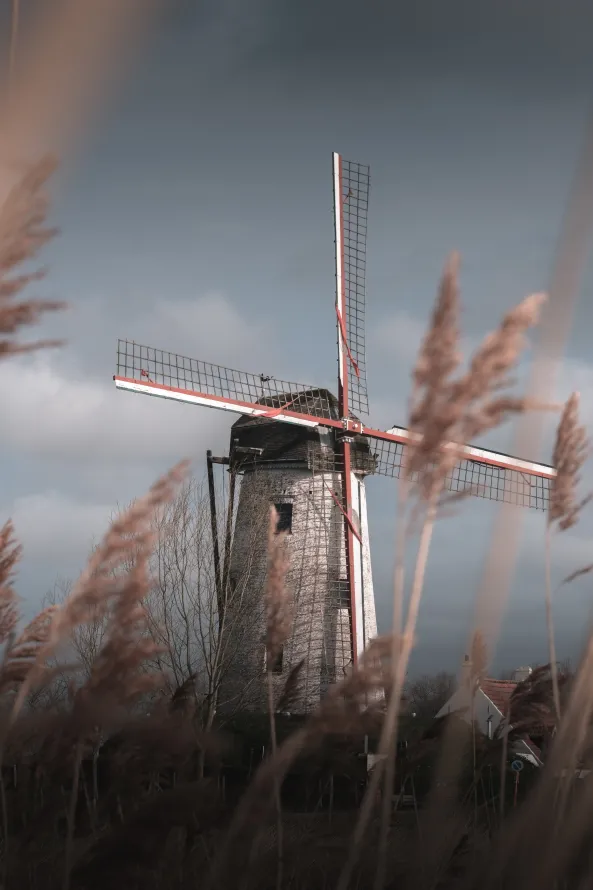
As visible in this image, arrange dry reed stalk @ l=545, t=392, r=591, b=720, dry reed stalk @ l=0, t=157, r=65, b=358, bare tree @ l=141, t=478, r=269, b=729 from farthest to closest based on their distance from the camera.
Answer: bare tree @ l=141, t=478, r=269, b=729, dry reed stalk @ l=545, t=392, r=591, b=720, dry reed stalk @ l=0, t=157, r=65, b=358

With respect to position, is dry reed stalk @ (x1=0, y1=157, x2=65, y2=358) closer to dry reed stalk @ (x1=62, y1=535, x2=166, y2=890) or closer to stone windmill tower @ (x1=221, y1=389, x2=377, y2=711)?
dry reed stalk @ (x1=62, y1=535, x2=166, y2=890)

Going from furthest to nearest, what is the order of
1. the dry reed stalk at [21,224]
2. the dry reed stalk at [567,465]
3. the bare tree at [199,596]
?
the bare tree at [199,596] → the dry reed stalk at [567,465] → the dry reed stalk at [21,224]

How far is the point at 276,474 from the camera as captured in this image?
2080 cm

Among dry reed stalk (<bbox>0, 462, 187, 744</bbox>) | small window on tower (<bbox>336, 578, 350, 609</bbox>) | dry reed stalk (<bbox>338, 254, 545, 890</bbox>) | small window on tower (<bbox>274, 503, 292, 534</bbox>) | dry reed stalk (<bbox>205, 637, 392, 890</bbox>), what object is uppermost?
small window on tower (<bbox>274, 503, 292, 534</bbox>)

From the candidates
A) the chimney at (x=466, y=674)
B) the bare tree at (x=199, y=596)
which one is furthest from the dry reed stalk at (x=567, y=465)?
the bare tree at (x=199, y=596)

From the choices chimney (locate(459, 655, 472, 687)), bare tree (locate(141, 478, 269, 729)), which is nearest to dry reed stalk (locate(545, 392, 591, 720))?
chimney (locate(459, 655, 472, 687))

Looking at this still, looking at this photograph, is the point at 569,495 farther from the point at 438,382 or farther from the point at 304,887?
the point at 304,887

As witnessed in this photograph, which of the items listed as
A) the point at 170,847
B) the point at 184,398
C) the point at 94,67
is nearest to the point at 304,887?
the point at 170,847

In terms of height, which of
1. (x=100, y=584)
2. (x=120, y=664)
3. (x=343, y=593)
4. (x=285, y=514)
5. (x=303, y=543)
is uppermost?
(x=285, y=514)

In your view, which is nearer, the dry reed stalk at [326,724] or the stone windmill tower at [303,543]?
the dry reed stalk at [326,724]

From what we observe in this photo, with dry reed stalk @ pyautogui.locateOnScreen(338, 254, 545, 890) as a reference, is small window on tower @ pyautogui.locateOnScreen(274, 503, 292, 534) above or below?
above

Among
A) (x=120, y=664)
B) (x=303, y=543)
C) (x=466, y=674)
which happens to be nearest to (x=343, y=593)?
(x=303, y=543)

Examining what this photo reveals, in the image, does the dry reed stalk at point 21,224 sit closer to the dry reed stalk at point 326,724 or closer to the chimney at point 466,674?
the dry reed stalk at point 326,724

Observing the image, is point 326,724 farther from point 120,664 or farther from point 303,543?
point 303,543
